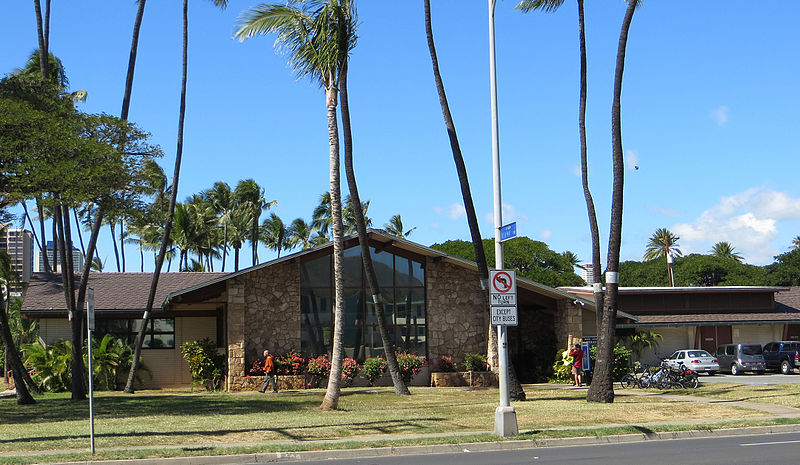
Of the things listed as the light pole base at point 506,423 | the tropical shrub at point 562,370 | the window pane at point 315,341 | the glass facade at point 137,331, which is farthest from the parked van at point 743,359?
the light pole base at point 506,423

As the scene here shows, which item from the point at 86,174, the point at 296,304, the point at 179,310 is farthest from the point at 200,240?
the point at 86,174

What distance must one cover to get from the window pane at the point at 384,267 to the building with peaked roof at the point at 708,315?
1363 cm

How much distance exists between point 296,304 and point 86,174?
11.7 metres

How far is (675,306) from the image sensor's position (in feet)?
143

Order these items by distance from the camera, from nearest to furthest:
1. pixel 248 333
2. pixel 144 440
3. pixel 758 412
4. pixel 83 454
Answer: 1. pixel 83 454
2. pixel 144 440
3. pixel 758 412
4. pixel 248 333

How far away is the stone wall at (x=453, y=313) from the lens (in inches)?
1258

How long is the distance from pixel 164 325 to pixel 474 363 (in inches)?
506

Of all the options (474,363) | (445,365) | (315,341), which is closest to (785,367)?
(474,363)

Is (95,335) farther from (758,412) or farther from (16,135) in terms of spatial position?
(758,412)

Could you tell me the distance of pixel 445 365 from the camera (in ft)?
103

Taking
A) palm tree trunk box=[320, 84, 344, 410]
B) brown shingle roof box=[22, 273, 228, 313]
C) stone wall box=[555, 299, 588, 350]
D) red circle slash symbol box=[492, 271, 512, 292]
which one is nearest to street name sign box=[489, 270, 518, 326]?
red circle slash symbol box=[492, 271, 512, 292]

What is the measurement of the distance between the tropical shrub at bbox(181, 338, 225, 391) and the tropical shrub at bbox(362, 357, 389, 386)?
5.33 metres

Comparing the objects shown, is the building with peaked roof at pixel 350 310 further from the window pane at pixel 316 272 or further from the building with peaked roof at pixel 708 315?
the building with peaked roof at pixel 708 315

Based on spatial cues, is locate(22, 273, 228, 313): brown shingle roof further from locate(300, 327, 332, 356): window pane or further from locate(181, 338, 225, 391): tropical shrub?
locate(300, 327, 332, 356): window pane
